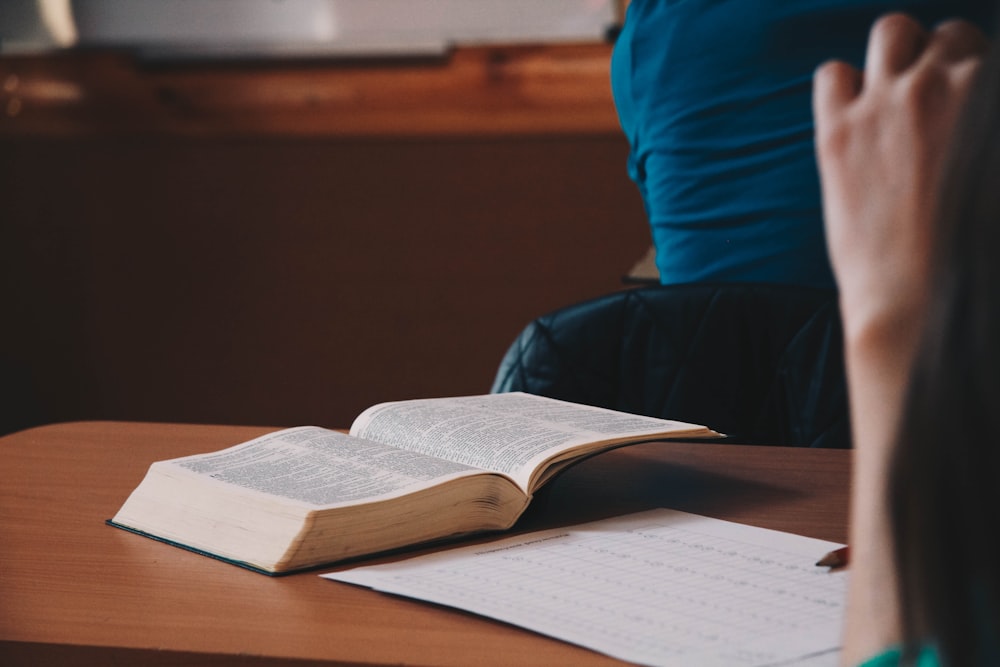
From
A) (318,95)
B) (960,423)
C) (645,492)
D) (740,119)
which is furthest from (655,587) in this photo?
(318,95)

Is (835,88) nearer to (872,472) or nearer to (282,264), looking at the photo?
(872,472)

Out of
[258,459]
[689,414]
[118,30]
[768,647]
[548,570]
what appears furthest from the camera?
[118,30]

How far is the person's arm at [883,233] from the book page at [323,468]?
34cm

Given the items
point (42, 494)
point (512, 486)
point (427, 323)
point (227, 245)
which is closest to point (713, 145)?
point (512, 486)

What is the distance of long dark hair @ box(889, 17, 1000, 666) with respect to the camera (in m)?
0.27

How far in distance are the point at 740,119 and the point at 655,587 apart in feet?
2.82

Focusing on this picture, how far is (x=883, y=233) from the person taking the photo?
427 millimetres

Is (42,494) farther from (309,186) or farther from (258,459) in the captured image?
(309,186)

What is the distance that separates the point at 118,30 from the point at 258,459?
2505 mm

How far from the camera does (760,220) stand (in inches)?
53.4

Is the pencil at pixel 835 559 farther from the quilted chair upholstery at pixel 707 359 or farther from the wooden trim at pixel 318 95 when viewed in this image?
the wooden trim at pixel 318 95

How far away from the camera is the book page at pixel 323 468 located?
Answer: 0.73 m

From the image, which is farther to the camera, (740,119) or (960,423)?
(740,119)

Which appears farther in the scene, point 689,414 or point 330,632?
point 689,414
